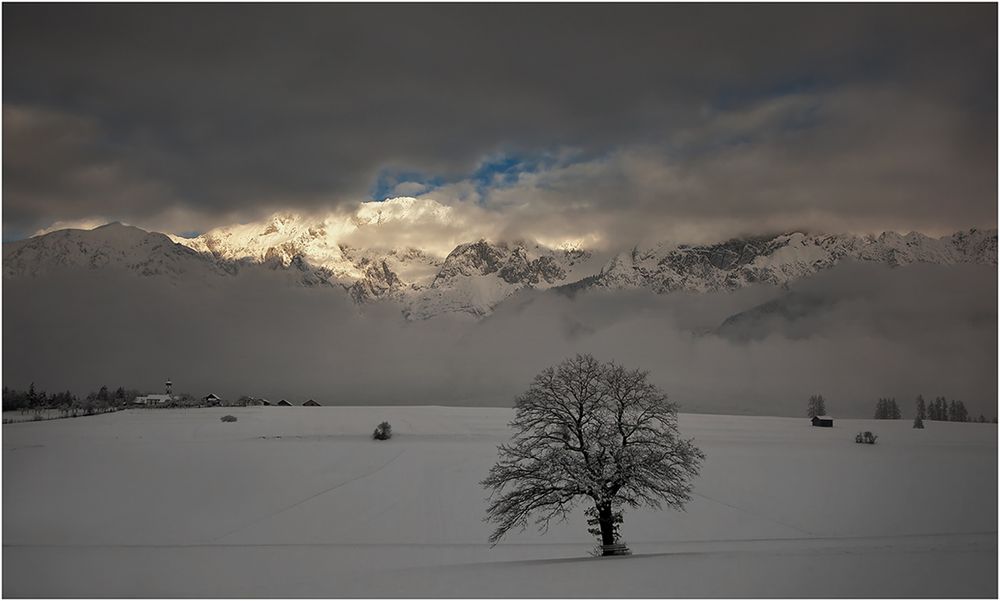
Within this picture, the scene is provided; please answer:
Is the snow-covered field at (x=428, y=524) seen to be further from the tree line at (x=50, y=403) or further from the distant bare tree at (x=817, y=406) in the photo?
the distant bare tree at (x=817, y=406)

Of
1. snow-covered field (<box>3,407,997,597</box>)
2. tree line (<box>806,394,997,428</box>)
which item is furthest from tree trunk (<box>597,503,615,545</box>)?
tree line (<box>806,394,997,428</box>)

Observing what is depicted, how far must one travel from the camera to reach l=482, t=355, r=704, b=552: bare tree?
28219 millimetres

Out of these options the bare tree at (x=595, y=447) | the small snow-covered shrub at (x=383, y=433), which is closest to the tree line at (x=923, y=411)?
the small snow-covered shrub at (x=383, y=433)

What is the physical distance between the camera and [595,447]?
29531mm

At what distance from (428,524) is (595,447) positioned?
20885 millimetres

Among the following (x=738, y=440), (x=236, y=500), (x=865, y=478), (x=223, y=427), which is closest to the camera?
(x=236, y=500)

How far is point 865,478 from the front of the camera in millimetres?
60406

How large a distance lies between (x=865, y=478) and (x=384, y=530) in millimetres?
39016

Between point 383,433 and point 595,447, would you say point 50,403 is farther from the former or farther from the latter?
point 595,447

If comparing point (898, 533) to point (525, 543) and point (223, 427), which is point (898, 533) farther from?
point (223, 427)

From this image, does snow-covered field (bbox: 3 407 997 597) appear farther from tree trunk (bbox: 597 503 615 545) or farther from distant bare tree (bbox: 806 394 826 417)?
distant bare tree (bbox: 806 394 826 417)

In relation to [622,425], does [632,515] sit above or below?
below

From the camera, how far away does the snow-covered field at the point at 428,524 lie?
20016 mm

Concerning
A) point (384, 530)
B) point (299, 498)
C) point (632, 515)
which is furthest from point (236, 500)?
point (632, 515)
